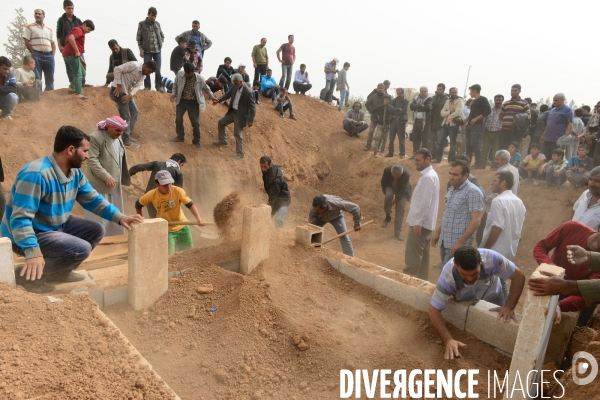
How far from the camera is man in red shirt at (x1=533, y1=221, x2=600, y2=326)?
12.4ft

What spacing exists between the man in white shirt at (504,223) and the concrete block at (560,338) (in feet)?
4.30

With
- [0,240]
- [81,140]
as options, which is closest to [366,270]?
[81,140]

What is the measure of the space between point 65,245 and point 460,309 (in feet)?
11.9

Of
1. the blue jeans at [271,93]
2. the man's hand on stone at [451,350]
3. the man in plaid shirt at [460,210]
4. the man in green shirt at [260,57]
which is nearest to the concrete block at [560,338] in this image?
the man's hand on stone at [451,350]

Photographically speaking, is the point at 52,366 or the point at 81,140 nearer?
the point at 52,366

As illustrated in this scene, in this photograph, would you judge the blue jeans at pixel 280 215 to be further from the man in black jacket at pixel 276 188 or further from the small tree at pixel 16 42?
the small tree at pixel 16 42

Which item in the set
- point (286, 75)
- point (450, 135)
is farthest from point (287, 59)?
point (450, 135)

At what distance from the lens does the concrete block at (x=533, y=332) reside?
10.1ft

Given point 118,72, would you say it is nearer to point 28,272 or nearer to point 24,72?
point 24,72

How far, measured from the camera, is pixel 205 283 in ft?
14.8

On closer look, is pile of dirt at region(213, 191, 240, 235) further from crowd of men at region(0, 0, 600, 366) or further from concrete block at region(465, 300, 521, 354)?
concrete block at region(465, 300, 521, 354)

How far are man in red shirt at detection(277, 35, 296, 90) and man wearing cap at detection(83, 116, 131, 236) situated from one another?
861 centimetres

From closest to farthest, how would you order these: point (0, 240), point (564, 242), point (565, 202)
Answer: point (0, 240)
point (564, 242)
point (565, 202)

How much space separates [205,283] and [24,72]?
7.44 m
